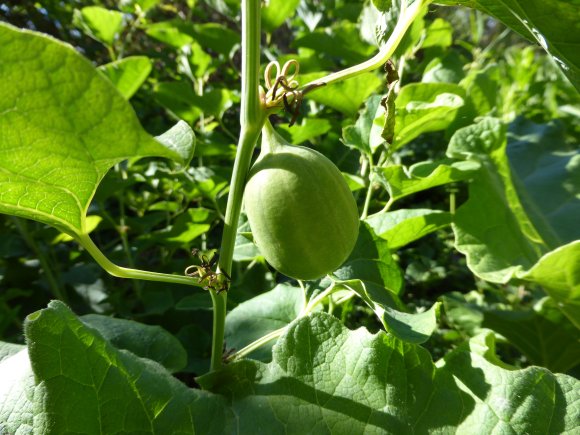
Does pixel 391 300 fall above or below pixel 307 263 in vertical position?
below

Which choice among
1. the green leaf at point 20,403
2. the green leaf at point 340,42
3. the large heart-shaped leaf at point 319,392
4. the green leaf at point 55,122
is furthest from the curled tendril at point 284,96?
the green leaf at point 340,42

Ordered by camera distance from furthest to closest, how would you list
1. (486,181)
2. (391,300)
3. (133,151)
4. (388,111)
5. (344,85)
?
(344,85)
(486,181)
(391,300)
(388,111)
(133,151)

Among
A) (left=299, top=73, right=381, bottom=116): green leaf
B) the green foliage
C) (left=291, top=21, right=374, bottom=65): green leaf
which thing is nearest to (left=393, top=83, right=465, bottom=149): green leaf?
the green foliage

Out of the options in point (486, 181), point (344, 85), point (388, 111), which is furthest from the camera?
point (344, 85)

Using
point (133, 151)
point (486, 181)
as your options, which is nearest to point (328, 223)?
point (133, 151)

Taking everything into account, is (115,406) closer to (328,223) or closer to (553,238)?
(328,223)

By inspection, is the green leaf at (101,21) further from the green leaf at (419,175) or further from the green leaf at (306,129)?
the green leaf at (419,175)
